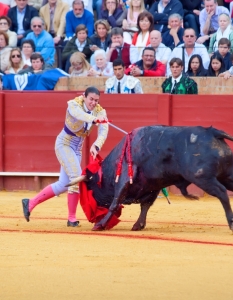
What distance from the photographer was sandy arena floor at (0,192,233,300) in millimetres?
5129

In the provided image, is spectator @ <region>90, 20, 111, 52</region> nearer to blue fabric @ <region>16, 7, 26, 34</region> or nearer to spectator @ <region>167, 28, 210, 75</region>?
spectator @ <region>167, 28, 210, 75</region>

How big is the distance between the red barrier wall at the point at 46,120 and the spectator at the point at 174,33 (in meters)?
0.95

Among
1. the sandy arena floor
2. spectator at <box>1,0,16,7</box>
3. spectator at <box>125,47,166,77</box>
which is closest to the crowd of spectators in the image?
spectator at <box>125,47,166,77</box>

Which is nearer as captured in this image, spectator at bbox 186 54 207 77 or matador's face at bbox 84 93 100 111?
matador's face at bbox 84 93 100 111

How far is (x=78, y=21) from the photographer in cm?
1301

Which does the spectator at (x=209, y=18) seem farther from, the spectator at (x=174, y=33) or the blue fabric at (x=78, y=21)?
the blue fabric at (x=78, y=21)

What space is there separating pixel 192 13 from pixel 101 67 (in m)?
1.50

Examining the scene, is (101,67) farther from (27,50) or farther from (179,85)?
(179,85)

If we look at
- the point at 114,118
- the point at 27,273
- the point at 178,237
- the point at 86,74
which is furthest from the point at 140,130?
the point at 86,74

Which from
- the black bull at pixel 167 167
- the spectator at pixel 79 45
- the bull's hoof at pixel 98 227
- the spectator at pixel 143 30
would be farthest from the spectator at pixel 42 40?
the bull's hoof at pixel 98 227

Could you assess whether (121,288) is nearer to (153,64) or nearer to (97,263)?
(97,263)

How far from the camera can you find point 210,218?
9156mm

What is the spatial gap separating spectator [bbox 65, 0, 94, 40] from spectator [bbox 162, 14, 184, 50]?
1.25 m

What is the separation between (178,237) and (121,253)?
3.47ft
